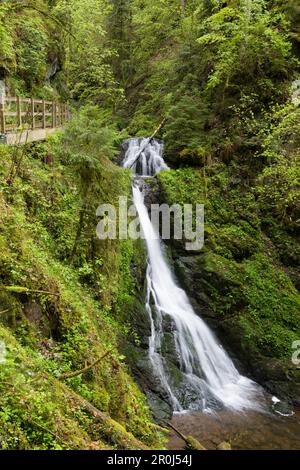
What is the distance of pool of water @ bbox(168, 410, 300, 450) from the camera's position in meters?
8.98

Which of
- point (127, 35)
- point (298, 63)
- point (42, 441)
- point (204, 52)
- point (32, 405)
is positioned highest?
point (127, 35)

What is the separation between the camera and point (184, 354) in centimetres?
1141

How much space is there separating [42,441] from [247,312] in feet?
32.5

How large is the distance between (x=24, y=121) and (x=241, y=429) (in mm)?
9796

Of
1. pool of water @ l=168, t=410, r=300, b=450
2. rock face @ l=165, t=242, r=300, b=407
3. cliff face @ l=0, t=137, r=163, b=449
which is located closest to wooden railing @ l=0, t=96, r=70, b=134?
cliff face @ l=0, t=137, r=163, b=449

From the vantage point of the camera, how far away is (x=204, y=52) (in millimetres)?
18656

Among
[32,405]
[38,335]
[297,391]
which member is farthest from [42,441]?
[297,391]

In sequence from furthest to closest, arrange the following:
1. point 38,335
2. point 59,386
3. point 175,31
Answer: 1. point 175,31
2. point 38,335
3. point 59,386

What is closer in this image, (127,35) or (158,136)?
(158,136)

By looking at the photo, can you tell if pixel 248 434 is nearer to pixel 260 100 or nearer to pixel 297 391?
pixel 297 391

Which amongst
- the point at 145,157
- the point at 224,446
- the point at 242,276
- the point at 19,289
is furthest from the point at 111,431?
the point at 145,157

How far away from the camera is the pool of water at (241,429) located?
29.5 feet

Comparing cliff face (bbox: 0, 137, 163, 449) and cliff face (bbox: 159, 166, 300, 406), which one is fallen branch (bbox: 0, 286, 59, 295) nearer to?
cliff face (bbox: 0, 137, 163, 449)

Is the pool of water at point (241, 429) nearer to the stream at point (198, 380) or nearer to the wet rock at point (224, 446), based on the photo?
the stream at point (198, 380)
